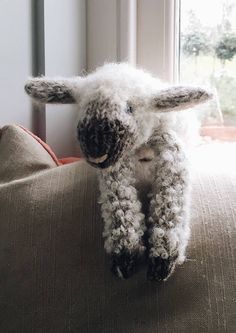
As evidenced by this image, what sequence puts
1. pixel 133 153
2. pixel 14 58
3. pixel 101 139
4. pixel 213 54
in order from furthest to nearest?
pixel 213 54, pixel 14 58, pixel 133 153, pixel 101 139

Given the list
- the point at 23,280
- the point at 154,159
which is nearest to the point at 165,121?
the point at 154,159

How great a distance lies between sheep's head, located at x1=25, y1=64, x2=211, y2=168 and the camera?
2.07 ft

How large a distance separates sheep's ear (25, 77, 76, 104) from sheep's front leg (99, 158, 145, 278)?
0.12 m

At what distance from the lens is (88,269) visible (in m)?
0.71

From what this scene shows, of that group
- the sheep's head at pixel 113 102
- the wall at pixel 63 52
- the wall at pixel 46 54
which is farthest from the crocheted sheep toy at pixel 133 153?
the wall at pixel 63 52

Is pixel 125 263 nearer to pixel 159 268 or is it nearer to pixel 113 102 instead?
pixel 159 268

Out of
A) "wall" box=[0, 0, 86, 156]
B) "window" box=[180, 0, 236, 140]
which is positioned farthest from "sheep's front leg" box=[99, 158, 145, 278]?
"window" box=[180, 0, 236, 140]

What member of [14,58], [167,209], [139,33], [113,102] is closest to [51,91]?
[113,102]

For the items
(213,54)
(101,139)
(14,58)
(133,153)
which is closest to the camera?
(101,139)

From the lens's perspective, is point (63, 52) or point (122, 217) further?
point (63, 52)

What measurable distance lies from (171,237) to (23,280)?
23 cm

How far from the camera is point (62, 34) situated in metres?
1.17

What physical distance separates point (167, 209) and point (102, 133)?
131 mm

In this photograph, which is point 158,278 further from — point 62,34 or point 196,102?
point 62,34
